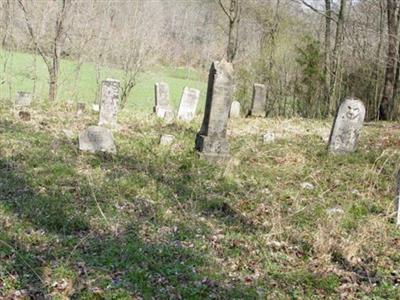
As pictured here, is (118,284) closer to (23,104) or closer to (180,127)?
(180,127)

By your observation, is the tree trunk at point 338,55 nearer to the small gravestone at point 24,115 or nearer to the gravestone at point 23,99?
the gravestone at point 23,99

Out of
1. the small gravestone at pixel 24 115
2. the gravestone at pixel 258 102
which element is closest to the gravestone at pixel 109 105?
the small gravestone at pixel 24 115

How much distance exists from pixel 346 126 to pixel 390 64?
8.61 m

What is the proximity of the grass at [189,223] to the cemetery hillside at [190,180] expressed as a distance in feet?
0.07

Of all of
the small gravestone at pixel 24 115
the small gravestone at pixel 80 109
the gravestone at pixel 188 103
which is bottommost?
the small gravestone at pixel 24 115

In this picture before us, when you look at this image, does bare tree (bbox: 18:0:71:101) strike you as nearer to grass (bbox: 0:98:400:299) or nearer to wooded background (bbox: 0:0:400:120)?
wooded background (bbox: 0:0:400:120)

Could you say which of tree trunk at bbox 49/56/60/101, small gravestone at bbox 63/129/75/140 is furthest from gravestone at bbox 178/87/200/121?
tree trunk at bbox 49/56/60/101

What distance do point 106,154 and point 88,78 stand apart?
569 inches

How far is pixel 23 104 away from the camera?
13602mm

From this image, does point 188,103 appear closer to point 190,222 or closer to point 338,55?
point 338,55

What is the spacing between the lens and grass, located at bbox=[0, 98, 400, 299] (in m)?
4.05

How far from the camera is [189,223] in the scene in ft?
18.1

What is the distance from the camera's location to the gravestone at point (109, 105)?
11172 mm

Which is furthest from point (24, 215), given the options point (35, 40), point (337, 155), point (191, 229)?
point (35, 40)
